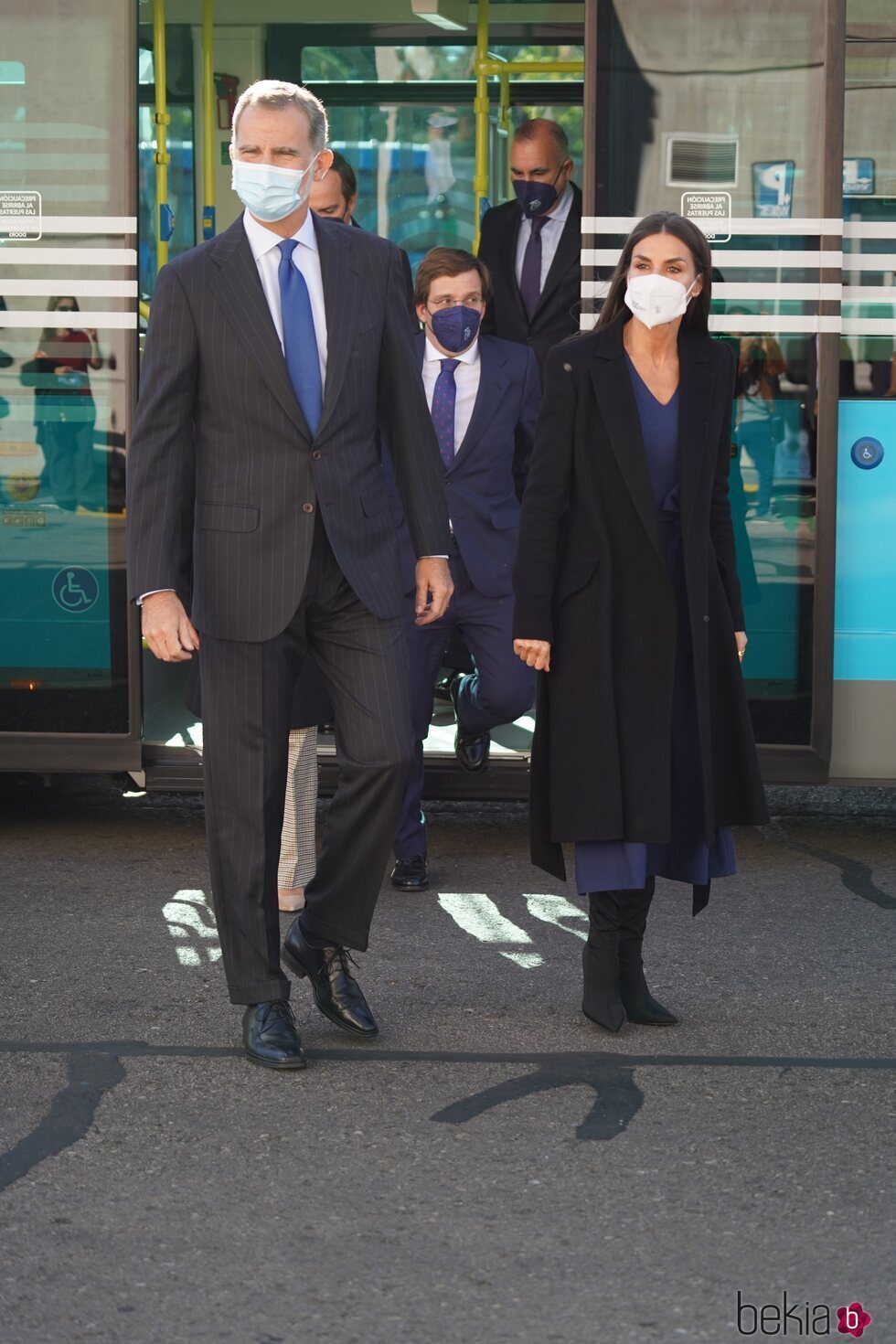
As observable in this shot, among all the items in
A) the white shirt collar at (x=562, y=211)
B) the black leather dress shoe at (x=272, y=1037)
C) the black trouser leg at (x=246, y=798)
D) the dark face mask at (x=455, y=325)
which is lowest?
the black leather dress shoe at (x=272, y=1037)

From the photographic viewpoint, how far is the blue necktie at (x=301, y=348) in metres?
4.21

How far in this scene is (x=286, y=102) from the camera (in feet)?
13.9

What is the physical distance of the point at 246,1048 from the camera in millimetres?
4293

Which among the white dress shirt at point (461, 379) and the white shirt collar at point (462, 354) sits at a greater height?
the white shirt collar at point (462, 354)

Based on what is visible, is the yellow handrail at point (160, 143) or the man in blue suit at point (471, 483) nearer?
the man in blue suit at point (471, 483)

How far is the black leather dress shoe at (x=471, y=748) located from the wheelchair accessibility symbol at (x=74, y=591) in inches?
48.1

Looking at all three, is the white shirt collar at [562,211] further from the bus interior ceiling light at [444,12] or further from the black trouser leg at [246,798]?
the black trouser leg at [246,798]

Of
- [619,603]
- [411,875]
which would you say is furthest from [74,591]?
[619,603]

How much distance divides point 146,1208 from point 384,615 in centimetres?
139

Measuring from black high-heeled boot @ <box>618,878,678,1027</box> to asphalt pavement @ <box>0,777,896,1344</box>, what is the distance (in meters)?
0.06

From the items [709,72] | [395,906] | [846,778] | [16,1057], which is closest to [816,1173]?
[16,1057]

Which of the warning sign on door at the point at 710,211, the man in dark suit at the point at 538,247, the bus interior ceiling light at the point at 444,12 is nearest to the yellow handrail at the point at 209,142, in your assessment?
the bus interior ceiling light at the point at 444,12

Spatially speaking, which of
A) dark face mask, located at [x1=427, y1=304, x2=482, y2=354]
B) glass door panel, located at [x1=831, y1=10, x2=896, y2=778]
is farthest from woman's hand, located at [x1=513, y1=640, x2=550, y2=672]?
glass door panel, located at [x1=831, y1=10, x2=896, y2=778]

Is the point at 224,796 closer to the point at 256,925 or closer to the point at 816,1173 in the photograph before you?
the point at 256,925
